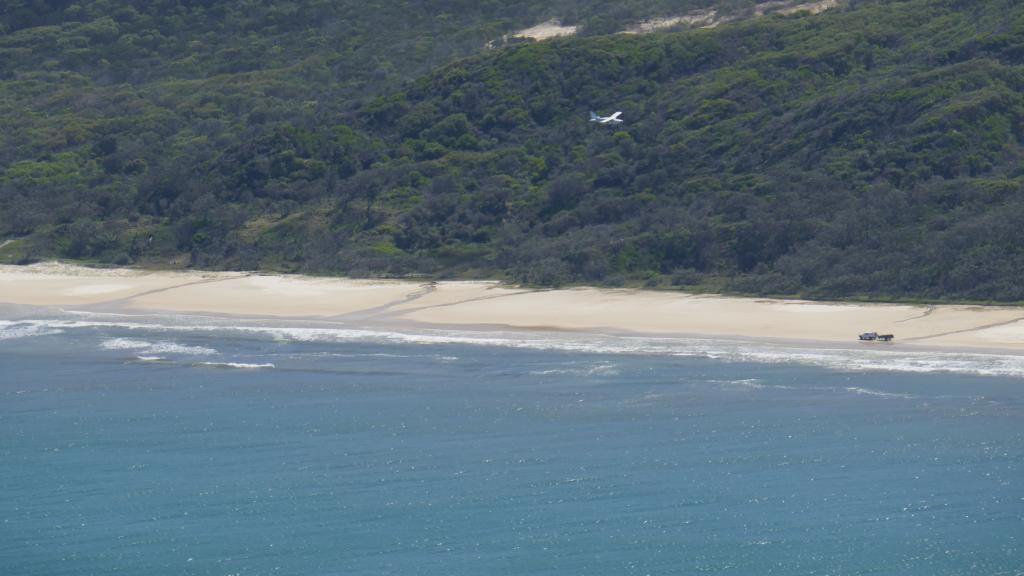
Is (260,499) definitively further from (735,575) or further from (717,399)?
(717,399)

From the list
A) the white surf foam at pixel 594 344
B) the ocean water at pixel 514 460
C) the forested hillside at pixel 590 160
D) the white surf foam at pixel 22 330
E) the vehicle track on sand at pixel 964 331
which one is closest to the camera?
the ocean water at pixel 514 460

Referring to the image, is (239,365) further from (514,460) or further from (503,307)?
(514,460)

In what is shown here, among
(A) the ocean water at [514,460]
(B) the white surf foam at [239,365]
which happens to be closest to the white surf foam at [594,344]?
(A) the ocean water at [514,460]

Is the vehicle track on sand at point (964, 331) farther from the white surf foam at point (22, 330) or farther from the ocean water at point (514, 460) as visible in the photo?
the white surf foam at point (22, 330)

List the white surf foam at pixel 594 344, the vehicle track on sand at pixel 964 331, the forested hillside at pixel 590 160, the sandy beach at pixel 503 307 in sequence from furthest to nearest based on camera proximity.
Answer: the forested hillside at pixel 590 160, the sandy beach at pixel 503 307, the vehicle track on sand at pixel 964 331, the white surf foam at pixel 594 344

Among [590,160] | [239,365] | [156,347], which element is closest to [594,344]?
[239,365]

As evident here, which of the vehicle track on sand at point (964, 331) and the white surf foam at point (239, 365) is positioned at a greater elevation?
the vehicle track on sand at point (964, 331)

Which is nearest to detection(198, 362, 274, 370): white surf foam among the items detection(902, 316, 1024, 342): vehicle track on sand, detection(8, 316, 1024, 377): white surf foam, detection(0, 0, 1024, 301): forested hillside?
detection(8, 316, 1024, 377): white surf foam
